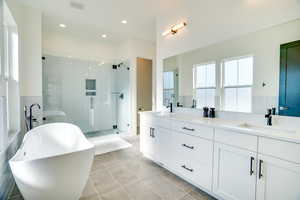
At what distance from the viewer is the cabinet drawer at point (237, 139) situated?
1356 mm

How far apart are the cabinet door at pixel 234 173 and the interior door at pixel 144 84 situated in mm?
3073

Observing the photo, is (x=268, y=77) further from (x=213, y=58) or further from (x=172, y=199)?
(x=172, y=199)

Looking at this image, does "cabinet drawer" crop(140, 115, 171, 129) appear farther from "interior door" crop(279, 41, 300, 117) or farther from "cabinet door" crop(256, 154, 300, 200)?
"interior door" crop(279, 41, 300, 117)

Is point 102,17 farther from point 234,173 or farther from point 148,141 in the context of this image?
point 234,173

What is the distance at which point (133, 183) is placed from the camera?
6.74 feet

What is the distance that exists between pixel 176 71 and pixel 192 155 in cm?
154

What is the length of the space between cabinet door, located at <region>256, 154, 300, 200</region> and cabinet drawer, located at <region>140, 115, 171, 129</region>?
3.93ft

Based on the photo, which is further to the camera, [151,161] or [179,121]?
[151,161]

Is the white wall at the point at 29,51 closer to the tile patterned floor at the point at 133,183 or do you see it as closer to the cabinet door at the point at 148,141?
the tile patterned floor at the point at 133,183

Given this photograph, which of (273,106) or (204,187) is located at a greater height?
(273,106)

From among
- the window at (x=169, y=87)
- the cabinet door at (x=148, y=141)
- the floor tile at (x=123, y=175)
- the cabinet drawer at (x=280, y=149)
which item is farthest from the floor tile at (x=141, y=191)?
the window at (x=169, y=87)

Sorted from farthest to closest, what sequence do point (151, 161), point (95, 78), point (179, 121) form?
point (95, 78)
point (151, 161)
point (179, 121)

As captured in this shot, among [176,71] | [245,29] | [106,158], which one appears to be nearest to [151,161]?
[106,158]

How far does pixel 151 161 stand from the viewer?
107 inches
